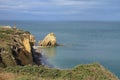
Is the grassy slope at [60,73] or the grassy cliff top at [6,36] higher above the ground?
the grassy cliff top at [6,36]

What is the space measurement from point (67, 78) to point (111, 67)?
1547 inches

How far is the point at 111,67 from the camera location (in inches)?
2419

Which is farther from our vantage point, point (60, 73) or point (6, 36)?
point (6, 36)

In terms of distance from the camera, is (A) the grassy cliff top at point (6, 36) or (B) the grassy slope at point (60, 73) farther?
(A) the grassy cliff top at point (6, 36)

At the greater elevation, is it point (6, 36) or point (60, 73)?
point (6, 36)

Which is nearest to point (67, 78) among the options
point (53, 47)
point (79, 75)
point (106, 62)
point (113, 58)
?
point (79, 75)

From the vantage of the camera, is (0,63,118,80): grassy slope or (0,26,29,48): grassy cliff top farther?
(0,26,29,48): grassy cliff top

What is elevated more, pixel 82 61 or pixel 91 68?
pixel 91 68

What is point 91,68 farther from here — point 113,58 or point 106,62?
point 113,58

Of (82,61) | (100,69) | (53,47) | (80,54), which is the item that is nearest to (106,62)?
(82,61)

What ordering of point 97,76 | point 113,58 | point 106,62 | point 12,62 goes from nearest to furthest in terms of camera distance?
point 97,76 < point 12,62 < point 106,62 < point 113,58

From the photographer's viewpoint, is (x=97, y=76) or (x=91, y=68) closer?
(x=97, y=76)

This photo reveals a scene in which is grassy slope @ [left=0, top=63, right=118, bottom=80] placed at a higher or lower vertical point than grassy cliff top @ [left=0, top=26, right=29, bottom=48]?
lower

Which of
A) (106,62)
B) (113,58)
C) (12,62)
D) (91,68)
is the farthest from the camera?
(113,58)
